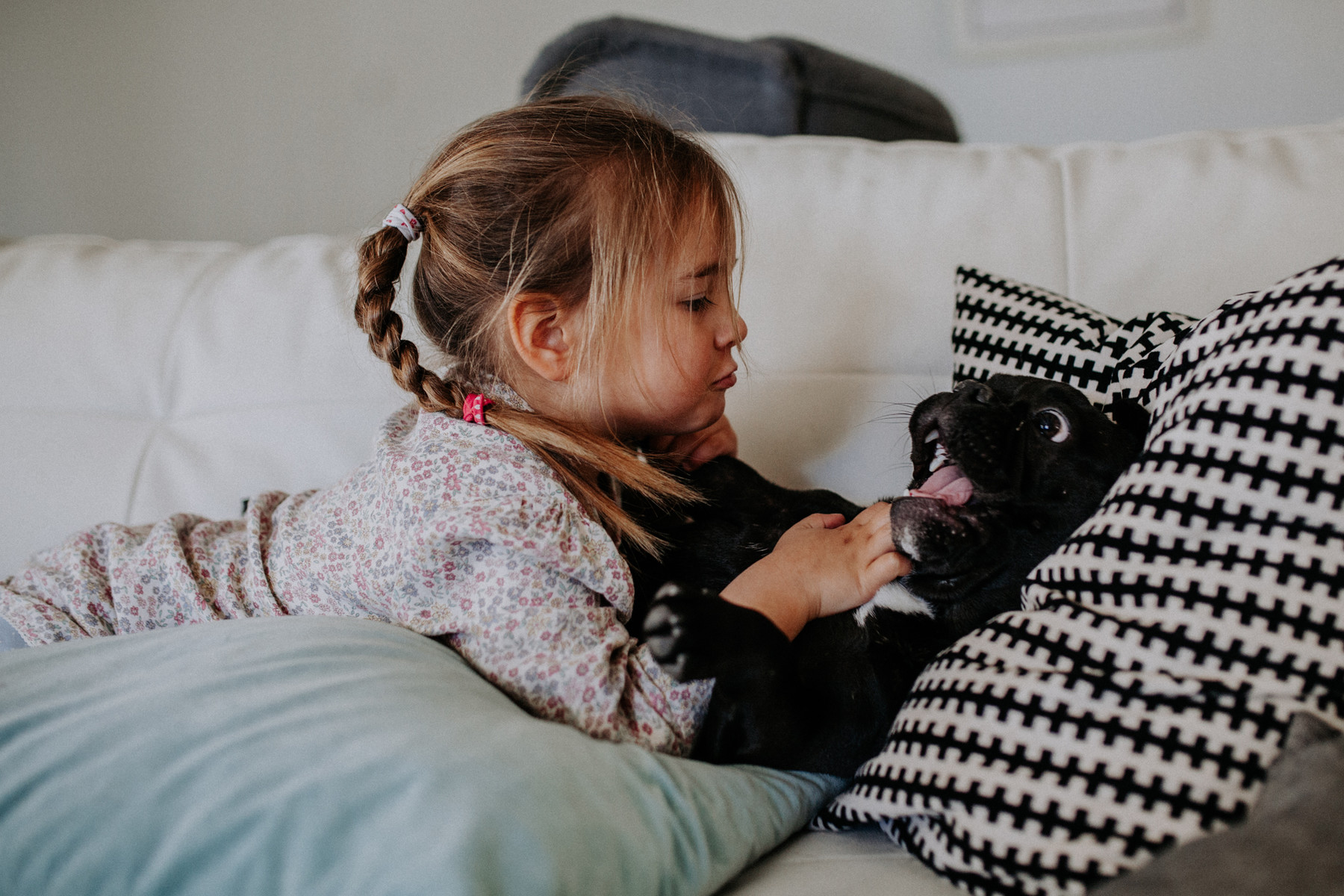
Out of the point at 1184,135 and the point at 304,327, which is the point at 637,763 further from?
the point at 1184,135

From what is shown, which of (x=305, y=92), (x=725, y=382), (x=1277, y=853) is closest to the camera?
(x=1277, y=853)

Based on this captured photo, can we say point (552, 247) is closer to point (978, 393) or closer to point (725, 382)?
point (725, 382)

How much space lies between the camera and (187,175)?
7.12ft

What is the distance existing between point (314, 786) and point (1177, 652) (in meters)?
0.58

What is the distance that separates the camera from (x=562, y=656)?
0.74m

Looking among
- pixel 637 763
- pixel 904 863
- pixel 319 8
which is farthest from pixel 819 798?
pixel 319 8

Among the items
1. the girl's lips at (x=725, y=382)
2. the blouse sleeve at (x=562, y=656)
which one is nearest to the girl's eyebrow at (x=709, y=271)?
the girl's lips at (x=725, y=382)

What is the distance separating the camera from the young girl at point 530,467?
77 cm

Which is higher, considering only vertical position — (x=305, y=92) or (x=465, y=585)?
(x=305, y=92)

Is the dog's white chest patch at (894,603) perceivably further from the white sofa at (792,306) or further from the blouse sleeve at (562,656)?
the white sofa at (792,306)

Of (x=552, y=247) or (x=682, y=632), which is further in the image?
(x=552, y=247)

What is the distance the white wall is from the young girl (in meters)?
1.19

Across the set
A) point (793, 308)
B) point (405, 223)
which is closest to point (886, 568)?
point (793, 308)

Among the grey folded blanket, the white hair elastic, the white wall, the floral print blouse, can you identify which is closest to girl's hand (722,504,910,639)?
the floral print blouse
